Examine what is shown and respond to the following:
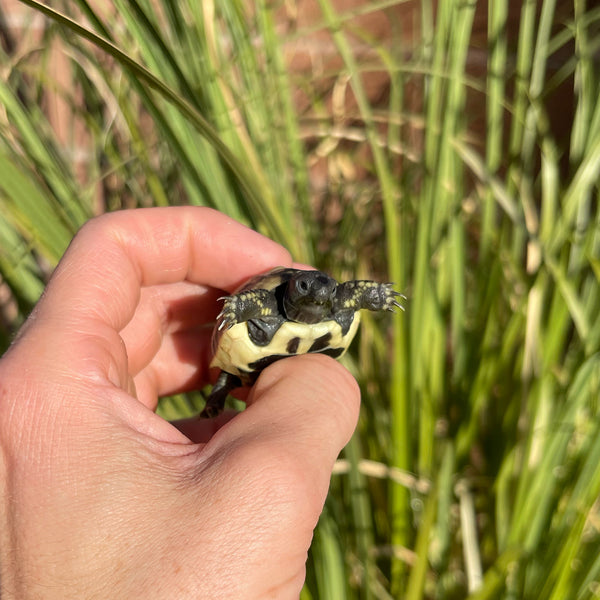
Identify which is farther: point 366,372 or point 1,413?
point 366,372

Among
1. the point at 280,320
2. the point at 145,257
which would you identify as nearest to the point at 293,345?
the point at 280,320

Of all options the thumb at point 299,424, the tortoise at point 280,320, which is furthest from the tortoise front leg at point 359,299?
the thumb at point 299,424

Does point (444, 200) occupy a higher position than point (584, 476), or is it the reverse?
point (444, 200)

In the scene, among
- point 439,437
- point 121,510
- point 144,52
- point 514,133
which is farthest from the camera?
point 439,437

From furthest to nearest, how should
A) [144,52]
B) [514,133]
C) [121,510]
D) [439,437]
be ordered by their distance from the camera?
[439,437]
[514,133]
[144,52]
[121,510]

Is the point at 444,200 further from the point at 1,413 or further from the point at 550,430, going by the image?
the point at 1,413

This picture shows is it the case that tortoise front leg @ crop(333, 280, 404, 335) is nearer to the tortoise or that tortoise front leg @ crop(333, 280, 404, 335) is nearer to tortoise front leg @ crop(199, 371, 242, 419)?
the tortoise

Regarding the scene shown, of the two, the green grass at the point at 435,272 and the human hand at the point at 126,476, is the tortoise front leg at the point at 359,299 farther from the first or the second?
the human hand at the point at 126,476

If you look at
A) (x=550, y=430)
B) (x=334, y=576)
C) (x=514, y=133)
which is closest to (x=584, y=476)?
(x=550, y=430)
